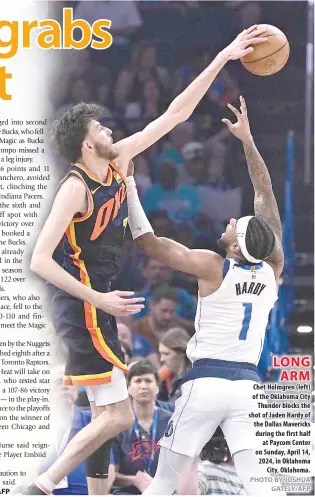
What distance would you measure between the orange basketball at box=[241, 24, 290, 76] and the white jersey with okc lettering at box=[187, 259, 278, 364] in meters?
1.25

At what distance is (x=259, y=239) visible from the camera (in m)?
5.53

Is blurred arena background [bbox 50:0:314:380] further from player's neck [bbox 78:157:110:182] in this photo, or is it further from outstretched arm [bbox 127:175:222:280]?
player's neck [bbox 78:157:110:182]

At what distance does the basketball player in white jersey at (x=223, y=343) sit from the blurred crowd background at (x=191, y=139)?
0.20 metres

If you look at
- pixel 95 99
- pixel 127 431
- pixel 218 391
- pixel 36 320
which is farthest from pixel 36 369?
pixel 95 99

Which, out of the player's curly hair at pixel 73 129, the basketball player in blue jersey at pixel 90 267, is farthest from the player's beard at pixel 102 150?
the player's curly hair at pixel 73 129

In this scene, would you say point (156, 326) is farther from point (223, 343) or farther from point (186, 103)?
point (186, 103)

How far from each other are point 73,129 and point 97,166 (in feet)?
0.90

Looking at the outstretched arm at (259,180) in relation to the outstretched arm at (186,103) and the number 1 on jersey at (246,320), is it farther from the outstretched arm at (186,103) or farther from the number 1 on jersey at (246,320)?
the number 1 on jersey at (246,320)

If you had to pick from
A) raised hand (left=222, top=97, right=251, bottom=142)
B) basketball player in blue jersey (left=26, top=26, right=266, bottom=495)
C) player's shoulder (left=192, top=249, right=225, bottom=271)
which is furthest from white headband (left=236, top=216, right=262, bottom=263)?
basketball player in blue jersey (left=26, top=26, right=266, bottom=495)

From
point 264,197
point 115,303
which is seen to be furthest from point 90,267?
point 264,197

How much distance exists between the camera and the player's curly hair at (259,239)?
18.1 feet

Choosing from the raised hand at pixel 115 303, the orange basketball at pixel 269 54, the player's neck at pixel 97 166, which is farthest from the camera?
the orange basketball at pixel 269 54

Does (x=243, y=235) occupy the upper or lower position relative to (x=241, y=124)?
lower

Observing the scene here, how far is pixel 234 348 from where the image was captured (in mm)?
5512
